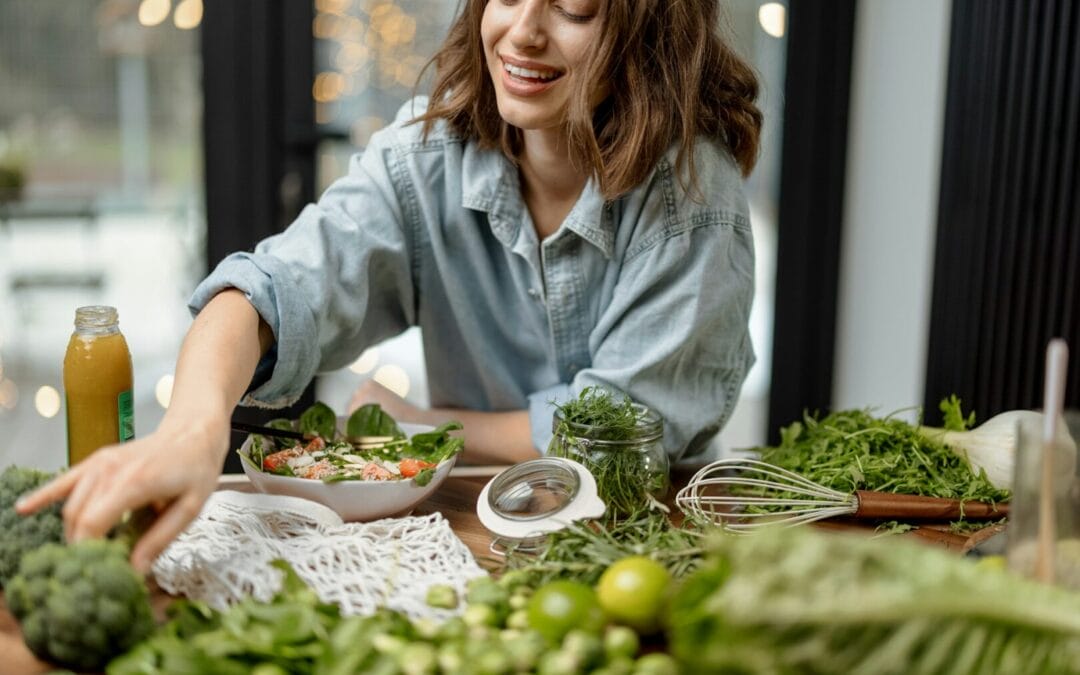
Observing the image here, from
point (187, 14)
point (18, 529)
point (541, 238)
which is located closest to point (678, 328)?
point (541, 238)

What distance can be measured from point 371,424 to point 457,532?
0.82ft

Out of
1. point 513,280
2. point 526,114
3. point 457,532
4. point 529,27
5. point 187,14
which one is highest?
point 187,14

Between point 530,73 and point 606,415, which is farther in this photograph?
point 530,73

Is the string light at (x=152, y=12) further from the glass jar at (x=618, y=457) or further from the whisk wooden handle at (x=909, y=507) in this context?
the whisk wooden handle at (x=909, y=507)

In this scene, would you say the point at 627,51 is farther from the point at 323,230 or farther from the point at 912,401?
the point at 912,401

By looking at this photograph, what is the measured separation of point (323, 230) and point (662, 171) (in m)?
0.49

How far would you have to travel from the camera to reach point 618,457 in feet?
4.28

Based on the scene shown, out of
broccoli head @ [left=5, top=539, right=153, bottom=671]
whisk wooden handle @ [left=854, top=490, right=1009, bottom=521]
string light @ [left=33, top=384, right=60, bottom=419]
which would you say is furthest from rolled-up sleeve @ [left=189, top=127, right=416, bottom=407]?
string light @ [left=33, top=384, right=60, bottom=419]

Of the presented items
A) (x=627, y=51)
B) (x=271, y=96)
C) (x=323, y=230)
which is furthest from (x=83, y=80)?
(x=627, y=51)

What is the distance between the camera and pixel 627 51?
4.97 feet

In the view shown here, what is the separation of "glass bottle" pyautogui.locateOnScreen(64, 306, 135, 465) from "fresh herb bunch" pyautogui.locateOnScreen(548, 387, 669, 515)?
1.69 ft

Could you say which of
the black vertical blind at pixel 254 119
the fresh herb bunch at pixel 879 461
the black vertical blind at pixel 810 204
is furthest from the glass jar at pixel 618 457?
the black vertical blind at pixel 810 204

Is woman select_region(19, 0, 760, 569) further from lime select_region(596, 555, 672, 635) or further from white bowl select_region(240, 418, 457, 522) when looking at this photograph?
lime select_region(596, 555, 672, 635)

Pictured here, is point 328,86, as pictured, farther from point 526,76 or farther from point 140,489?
point 140,489
